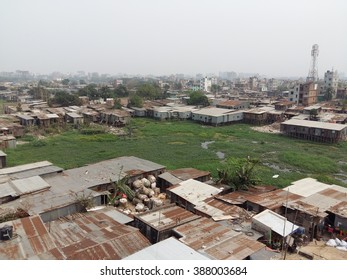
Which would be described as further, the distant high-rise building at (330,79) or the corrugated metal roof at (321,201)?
the distant high-rise building at (330,79)

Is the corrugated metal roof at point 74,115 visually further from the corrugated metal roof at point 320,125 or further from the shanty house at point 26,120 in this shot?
the corrugated metal roof at point 320,125

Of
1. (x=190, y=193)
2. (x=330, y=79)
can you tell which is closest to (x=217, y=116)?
(x=190, y=193)

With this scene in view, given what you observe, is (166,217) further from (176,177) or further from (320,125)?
(320,125)

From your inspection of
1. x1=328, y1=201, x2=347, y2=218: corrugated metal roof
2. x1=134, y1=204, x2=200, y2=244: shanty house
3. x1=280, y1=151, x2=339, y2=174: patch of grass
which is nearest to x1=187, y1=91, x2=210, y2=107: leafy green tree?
x1=280, y1=151, x2=339, y2=174: patch of grass

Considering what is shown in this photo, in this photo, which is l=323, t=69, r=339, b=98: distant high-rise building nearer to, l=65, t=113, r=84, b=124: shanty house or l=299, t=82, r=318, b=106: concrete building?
l=299, t=82, r=318, b=106: concrete building

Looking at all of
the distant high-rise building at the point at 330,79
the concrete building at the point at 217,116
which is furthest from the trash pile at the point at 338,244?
the distant high-rise building at the point at 330,79

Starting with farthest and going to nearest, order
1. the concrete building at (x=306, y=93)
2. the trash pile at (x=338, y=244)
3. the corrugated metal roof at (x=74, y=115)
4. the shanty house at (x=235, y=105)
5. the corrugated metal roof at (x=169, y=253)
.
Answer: the concrete building at (x=306, y=93)
the shanty house at (x=235, y=105)
the corrugated metal roof at (x=74, y=115)
the trash pile at (x=338, y=244)
the corrugated metal roof at (x=169, y=253)
